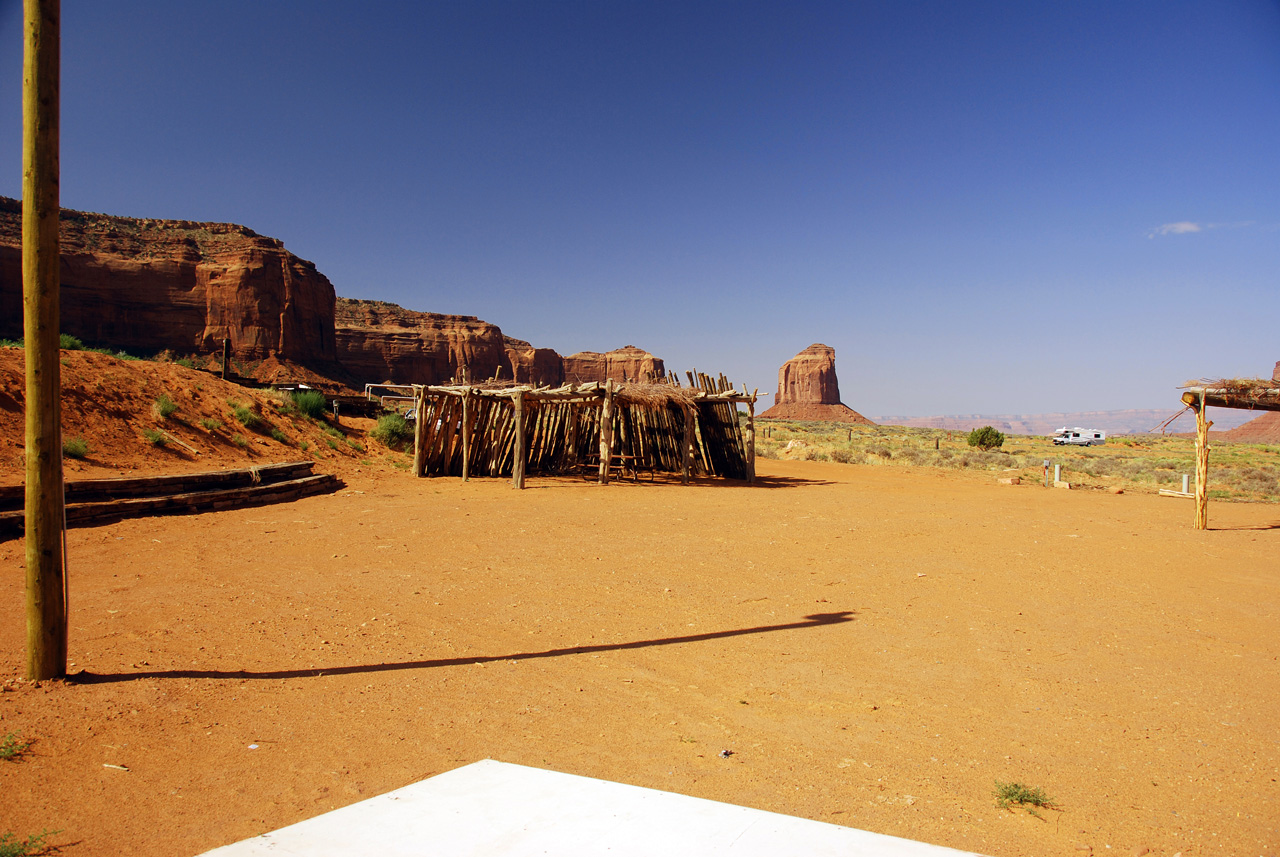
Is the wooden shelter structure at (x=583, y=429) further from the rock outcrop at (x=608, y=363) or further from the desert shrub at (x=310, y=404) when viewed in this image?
the rock outcrop at (x=608, y=363)

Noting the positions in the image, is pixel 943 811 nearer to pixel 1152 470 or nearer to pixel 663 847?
pixel 663 847

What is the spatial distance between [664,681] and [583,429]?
47.5 ft

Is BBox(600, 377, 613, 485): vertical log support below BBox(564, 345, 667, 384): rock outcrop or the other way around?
below

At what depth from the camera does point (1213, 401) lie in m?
11.1

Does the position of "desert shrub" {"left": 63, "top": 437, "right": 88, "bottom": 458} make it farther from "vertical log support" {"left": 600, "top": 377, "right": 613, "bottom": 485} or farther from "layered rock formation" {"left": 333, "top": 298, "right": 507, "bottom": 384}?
"layered rock formation" {"left": 333, "top": 298, "right": 507, "bottom": 384}

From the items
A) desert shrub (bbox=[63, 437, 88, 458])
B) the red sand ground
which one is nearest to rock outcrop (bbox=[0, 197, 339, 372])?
desert shrub (bbox=[63, 437, 88, 458])

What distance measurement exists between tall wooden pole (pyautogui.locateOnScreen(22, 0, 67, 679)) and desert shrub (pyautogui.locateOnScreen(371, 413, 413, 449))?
15.5m

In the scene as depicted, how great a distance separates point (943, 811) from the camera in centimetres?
265

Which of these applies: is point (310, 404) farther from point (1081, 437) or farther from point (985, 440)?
point (1081, 437)

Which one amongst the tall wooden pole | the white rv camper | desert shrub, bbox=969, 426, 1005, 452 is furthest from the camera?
the white rv camper

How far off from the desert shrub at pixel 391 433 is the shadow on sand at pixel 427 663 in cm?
1546

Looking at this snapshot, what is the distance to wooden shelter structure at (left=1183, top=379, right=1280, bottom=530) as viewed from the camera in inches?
415

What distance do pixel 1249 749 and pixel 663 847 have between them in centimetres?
325

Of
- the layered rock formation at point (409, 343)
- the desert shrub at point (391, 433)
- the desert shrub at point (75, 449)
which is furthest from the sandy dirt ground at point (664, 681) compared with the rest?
the layered rock formation at point (409, 343)
